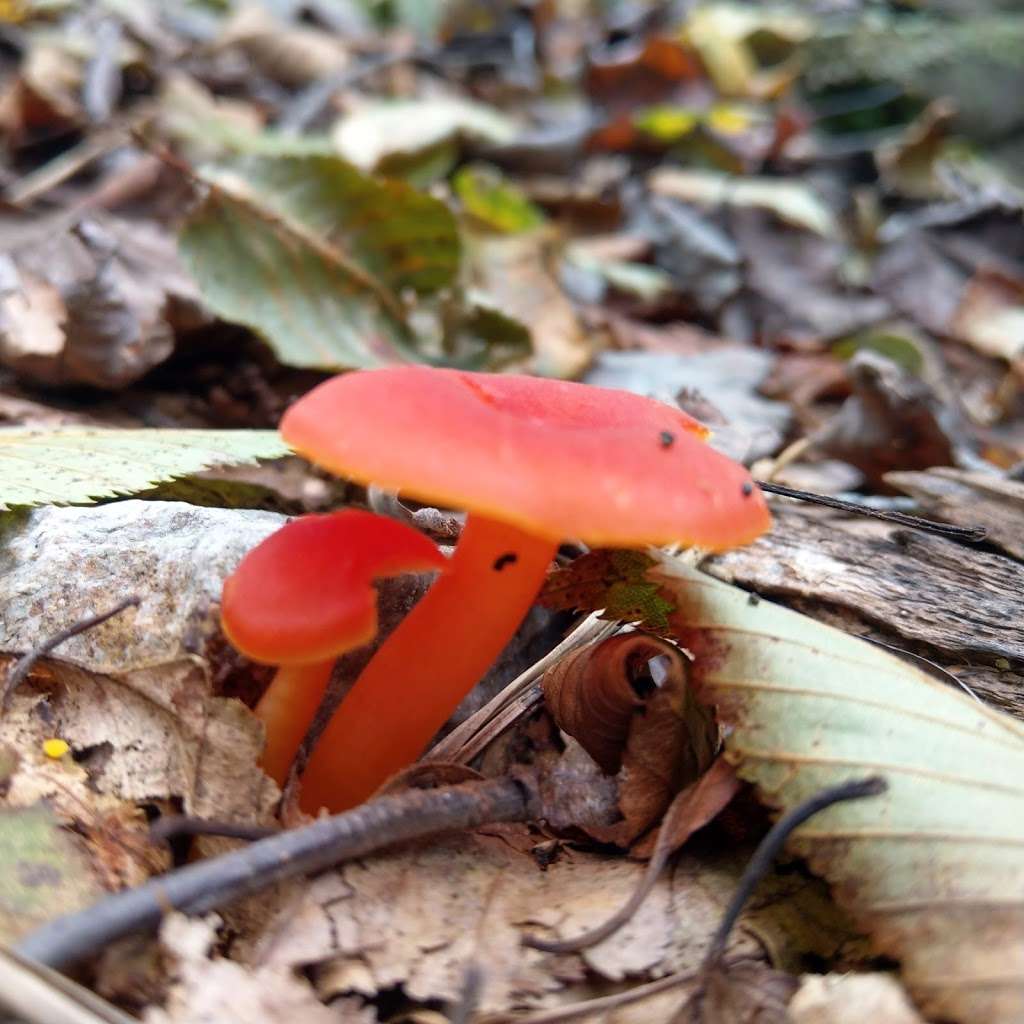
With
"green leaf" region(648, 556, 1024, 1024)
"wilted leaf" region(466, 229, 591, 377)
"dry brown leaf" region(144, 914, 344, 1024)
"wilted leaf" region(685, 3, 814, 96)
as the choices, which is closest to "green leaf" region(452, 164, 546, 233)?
"wilted leaf" region(466, 229, 591, 377)

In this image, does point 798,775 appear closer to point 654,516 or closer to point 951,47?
point 654,516

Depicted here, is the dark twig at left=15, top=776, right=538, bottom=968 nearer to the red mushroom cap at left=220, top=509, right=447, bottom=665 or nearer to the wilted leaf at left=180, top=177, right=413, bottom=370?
the red mushroom cap at left=220, top=509, right=447, bottom=665

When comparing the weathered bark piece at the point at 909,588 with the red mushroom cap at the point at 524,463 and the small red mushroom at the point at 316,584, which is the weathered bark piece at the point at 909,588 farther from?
the small red mushroom at the point at 316,584

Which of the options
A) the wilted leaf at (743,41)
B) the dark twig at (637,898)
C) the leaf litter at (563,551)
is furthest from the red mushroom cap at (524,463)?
the wilted leaf at (743,41)

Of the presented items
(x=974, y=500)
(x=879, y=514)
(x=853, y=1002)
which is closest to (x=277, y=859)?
(x=853, y=1002)

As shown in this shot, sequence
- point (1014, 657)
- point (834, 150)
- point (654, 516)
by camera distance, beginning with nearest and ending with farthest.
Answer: point (654, 516) → point (1014, 657) → point (834, 150)

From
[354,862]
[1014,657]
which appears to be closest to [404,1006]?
[354,862]

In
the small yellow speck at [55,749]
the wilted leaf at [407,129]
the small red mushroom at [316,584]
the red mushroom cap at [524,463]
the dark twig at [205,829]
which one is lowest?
the wilted leaf at [407,129]
